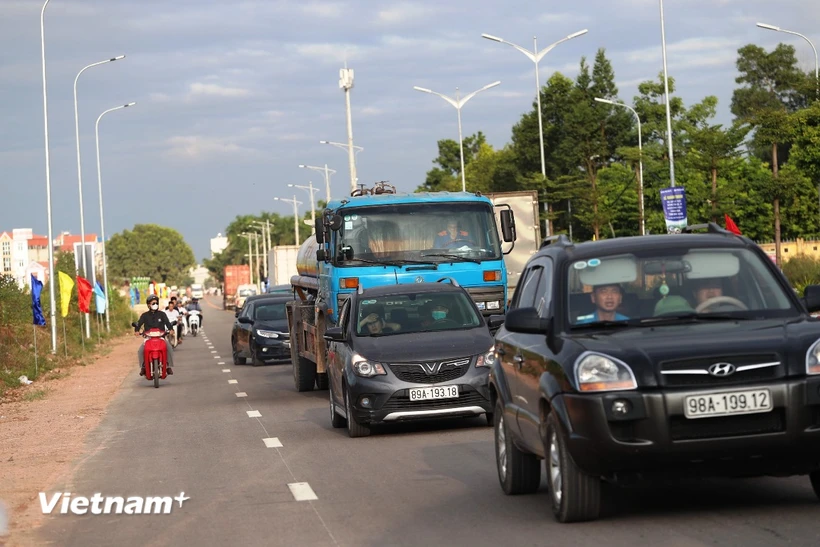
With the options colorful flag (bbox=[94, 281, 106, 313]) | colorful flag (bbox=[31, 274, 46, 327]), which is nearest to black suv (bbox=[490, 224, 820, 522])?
colorful flag (bbox=[31, 274, 46, 327])

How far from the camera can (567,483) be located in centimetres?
777

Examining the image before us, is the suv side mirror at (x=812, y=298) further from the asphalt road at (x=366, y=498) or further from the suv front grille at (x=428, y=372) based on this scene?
the suv front grille at (x=428, y=372)

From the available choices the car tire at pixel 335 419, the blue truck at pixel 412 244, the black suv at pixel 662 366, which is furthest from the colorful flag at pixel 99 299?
the black suv at pixel 662 366

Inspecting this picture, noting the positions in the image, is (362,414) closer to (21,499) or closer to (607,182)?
(21,499)

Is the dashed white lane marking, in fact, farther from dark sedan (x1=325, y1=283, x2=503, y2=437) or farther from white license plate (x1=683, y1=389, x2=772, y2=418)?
white license plate (x1=683, y1=389, x2=772, y2=418)

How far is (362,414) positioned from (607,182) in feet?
247

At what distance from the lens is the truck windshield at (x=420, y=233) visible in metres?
18.7

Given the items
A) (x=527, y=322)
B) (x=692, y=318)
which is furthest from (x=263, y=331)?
(x=692, y=318)

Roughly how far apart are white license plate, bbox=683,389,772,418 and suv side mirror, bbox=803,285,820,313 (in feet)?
3.89

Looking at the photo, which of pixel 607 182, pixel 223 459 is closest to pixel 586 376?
pixel 223 459

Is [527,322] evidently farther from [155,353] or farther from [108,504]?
[155,353]

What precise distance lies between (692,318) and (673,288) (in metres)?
0.28

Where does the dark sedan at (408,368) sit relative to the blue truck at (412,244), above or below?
below

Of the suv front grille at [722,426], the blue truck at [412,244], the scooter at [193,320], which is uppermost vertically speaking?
the blue truck at [412,244]
